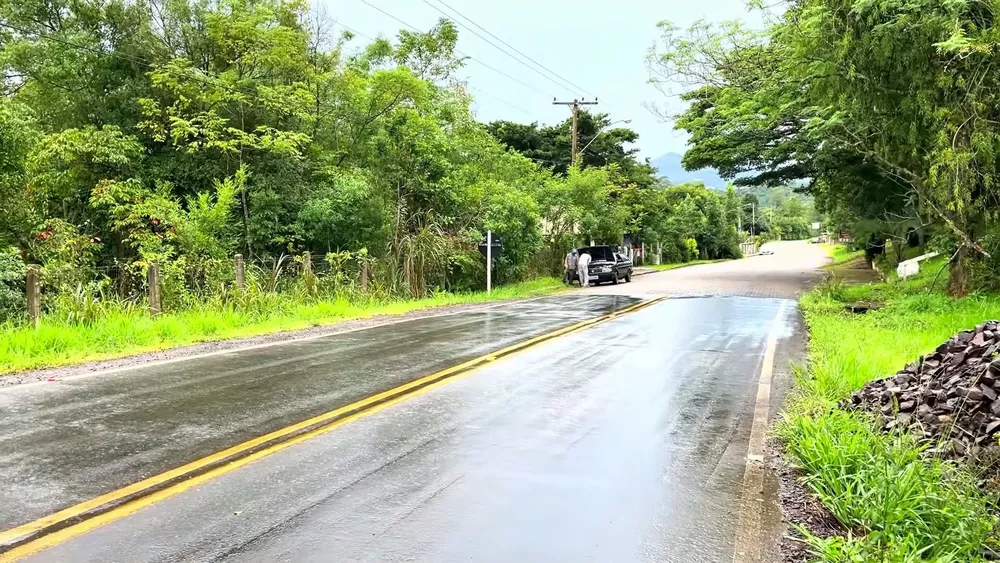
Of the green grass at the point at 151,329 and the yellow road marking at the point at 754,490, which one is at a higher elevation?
the green grass at the point at 151,329

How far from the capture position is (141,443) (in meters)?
5.20

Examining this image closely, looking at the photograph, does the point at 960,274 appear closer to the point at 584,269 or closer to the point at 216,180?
the point at 584,269

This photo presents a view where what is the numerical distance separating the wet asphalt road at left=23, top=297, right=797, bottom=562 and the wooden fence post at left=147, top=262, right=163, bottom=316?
212 inches

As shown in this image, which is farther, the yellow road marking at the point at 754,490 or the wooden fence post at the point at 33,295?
the wooden fence post at the point at 33,295

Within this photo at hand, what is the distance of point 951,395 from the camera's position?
5.33 m

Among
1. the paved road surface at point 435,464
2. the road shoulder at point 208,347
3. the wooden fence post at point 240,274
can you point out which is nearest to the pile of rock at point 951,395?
the paved road surface at point 435,464

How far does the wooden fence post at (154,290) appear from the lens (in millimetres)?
12586

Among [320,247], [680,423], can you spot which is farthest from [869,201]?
[680,423]

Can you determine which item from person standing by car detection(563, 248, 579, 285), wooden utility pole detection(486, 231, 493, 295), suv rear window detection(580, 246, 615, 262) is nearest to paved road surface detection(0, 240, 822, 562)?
wooden utility pole detection(486, 231, 493, 295)

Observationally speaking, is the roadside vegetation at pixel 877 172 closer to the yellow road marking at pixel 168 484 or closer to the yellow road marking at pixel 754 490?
the yellow road marking at pixel 754 490

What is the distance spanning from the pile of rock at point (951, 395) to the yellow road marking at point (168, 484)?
14.4ft

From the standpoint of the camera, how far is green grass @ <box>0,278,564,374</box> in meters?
9.08

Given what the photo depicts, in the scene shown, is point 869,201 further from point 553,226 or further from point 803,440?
point 803,440

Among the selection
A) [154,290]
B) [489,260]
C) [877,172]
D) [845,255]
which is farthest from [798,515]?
[845,255]
